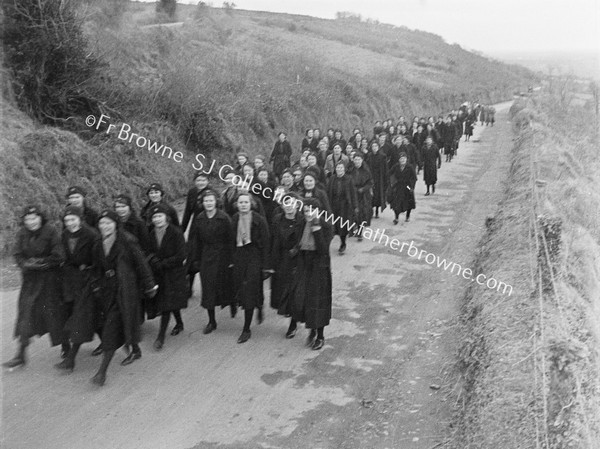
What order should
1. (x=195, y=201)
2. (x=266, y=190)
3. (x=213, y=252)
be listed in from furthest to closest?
(x=266, y=190) < (x=195, y=201) < (x=213, y=252)

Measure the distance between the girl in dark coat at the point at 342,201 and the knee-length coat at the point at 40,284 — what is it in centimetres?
551

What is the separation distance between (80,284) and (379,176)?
834 cm

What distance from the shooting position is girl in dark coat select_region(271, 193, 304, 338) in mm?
7039

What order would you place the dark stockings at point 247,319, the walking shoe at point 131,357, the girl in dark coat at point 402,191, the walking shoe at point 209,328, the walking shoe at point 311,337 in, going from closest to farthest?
the walking shoe at point 131,357
the walking shoe at point 311,337
the dark stockings at point 247,319
the walking shoe at point 209,328
the girl in dark coat at point 402,191

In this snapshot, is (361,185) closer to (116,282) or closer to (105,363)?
(116,282)

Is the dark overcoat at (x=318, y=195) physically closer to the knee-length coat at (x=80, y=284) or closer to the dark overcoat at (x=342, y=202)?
the dark overcoat at (x=342, y=202)

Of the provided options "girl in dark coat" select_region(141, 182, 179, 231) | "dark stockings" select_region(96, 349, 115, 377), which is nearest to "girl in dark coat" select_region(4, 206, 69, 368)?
"dark stockings" select_region(96, 349, 115, 377)

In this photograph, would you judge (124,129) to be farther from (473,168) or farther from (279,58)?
(279,58)

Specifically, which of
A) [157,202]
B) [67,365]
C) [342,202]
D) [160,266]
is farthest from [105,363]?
[342,202]

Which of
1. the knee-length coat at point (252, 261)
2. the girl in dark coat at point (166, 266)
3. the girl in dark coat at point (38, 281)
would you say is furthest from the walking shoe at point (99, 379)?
the knee-length coat at point (252, 261)

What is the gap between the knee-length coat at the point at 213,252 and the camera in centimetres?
708

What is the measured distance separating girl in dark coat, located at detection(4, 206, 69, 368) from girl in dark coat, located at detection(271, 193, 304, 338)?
8.11 feet

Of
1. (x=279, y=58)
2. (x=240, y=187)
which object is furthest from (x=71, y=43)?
(x=279, y=58)

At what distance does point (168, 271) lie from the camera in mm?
6887
